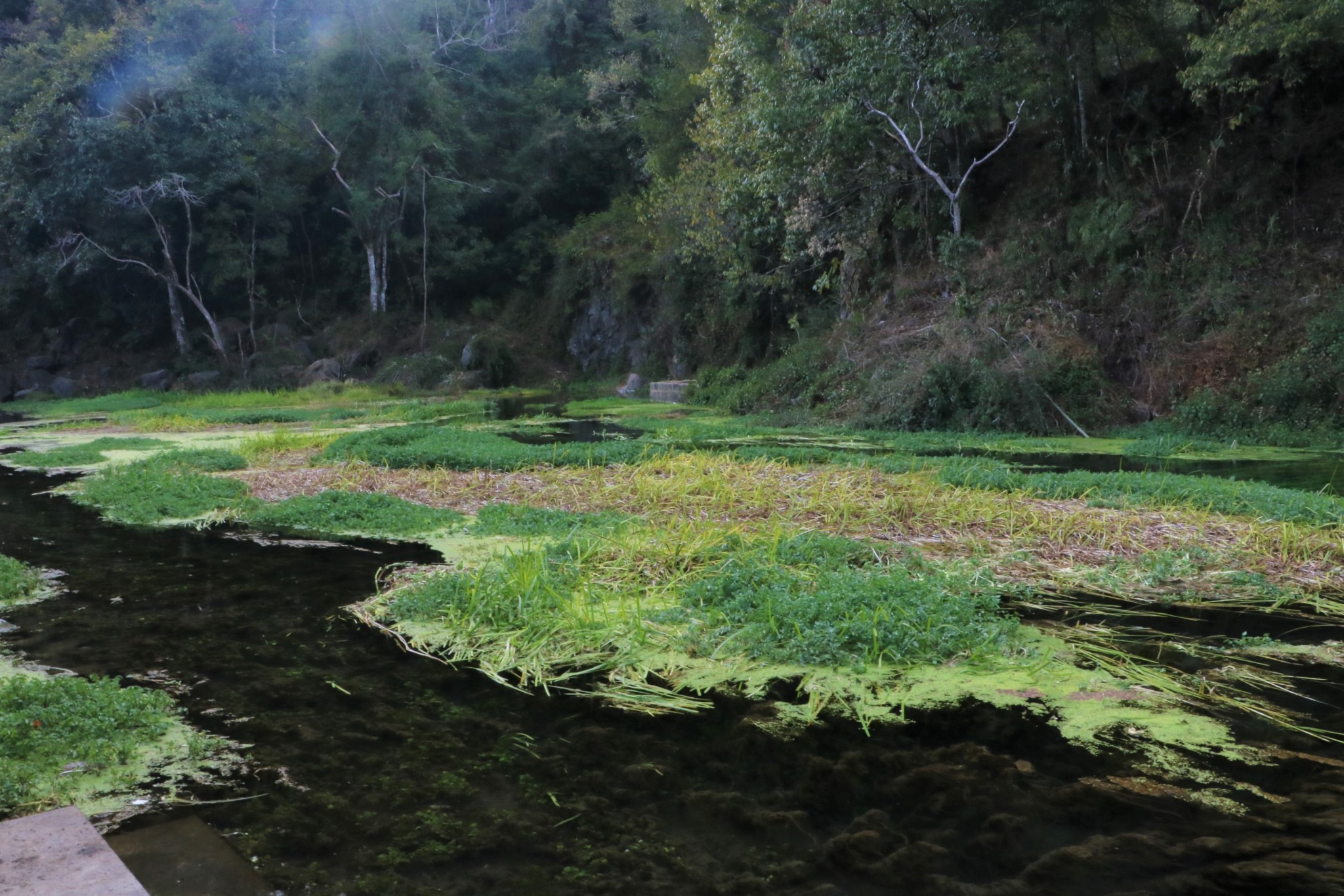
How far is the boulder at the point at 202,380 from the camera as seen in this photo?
30938 millimetres

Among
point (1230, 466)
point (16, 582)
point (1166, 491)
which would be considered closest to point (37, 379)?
point (16, 582)

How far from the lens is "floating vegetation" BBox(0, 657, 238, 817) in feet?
9.99

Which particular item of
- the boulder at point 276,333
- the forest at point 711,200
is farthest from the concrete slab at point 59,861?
the boulder at point 276,333

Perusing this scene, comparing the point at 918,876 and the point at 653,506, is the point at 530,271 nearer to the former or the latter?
the point at 653,506

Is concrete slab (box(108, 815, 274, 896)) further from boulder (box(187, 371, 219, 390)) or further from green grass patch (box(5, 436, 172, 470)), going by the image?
boulder (box(187, 371, 219, 390))

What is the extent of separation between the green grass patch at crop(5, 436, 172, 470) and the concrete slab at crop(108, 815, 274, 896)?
10.9m

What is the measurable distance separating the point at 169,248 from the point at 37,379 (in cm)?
789

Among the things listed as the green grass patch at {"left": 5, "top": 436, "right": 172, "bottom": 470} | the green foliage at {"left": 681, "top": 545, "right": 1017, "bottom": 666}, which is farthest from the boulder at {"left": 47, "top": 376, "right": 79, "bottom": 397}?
the green foliage at {"left": 681, "top": 545, "right": 1017, "bottom": 666}

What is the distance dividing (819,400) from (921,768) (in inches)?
600

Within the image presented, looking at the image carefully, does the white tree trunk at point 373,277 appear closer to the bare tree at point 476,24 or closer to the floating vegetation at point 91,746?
the bare tree at point 476,24

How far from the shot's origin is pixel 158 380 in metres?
32.2

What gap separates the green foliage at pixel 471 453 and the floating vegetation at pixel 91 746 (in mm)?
6419

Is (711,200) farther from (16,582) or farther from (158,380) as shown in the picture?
(158,380)

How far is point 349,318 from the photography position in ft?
122
